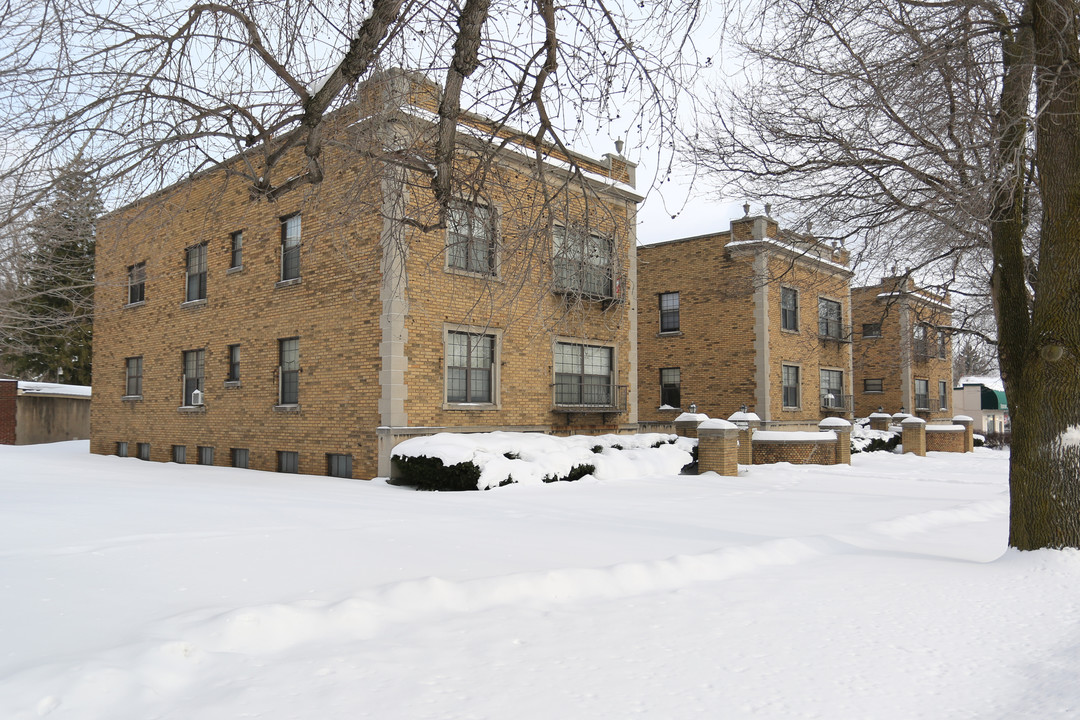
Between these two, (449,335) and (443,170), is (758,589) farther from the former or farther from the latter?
(449,335)

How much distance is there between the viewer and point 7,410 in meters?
28.4

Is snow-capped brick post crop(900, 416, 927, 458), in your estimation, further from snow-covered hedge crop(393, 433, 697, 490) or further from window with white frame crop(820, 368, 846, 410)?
snow-covered hedge crop(393, 433, 697, 490)

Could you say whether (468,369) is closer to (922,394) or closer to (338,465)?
(338,465)

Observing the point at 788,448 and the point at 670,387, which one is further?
the point at 670,387

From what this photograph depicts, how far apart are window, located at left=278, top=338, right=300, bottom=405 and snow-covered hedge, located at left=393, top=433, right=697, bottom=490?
4.09 meters

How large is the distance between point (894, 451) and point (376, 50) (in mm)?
27888

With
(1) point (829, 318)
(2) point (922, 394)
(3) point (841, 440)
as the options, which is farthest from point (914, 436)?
(2) point (922, 394)

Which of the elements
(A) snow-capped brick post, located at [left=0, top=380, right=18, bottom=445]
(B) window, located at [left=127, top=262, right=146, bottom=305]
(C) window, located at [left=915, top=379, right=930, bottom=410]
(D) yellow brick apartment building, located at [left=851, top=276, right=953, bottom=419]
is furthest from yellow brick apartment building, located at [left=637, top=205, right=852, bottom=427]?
(A) snow-capped brick post, located at [left=0, top=380, right=18, bottom=445]

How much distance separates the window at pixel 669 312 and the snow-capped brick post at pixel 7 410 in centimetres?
2429

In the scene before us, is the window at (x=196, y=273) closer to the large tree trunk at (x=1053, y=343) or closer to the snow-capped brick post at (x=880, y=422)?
the large tree trunk at (x=1053, y=343)

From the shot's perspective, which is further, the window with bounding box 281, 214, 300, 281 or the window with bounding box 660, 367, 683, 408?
the window with bounding box 660, 367, 683, 408

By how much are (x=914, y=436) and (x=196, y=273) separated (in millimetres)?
24983

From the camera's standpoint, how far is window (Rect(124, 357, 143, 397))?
22.9 m

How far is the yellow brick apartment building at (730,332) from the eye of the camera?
87.0ft
